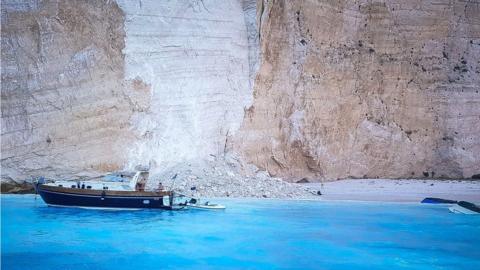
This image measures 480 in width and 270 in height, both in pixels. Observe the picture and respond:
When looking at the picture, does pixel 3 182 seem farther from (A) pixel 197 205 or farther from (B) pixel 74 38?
(A) pixel 197 205

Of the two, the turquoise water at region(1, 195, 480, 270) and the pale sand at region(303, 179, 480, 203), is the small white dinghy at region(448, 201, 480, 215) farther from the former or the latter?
the pale sand at region(303, 179, 480, 203)

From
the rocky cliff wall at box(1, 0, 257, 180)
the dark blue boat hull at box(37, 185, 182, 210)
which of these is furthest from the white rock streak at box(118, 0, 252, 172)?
the dark blue boat hull at box(37, 185, 182, 210)

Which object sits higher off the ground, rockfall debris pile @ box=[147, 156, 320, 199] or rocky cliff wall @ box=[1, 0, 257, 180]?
rocky cliff wall @ box=[1, 0, 257, 180]

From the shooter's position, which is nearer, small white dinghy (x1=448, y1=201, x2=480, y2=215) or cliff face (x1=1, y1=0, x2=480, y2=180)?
small white dinghy (x1=448, y1=201, x2=480, y2=215)

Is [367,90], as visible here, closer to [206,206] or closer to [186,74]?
[186,74]

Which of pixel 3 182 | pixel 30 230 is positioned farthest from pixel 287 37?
pixel 30 230

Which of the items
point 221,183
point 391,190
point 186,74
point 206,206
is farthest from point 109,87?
point 391,190
